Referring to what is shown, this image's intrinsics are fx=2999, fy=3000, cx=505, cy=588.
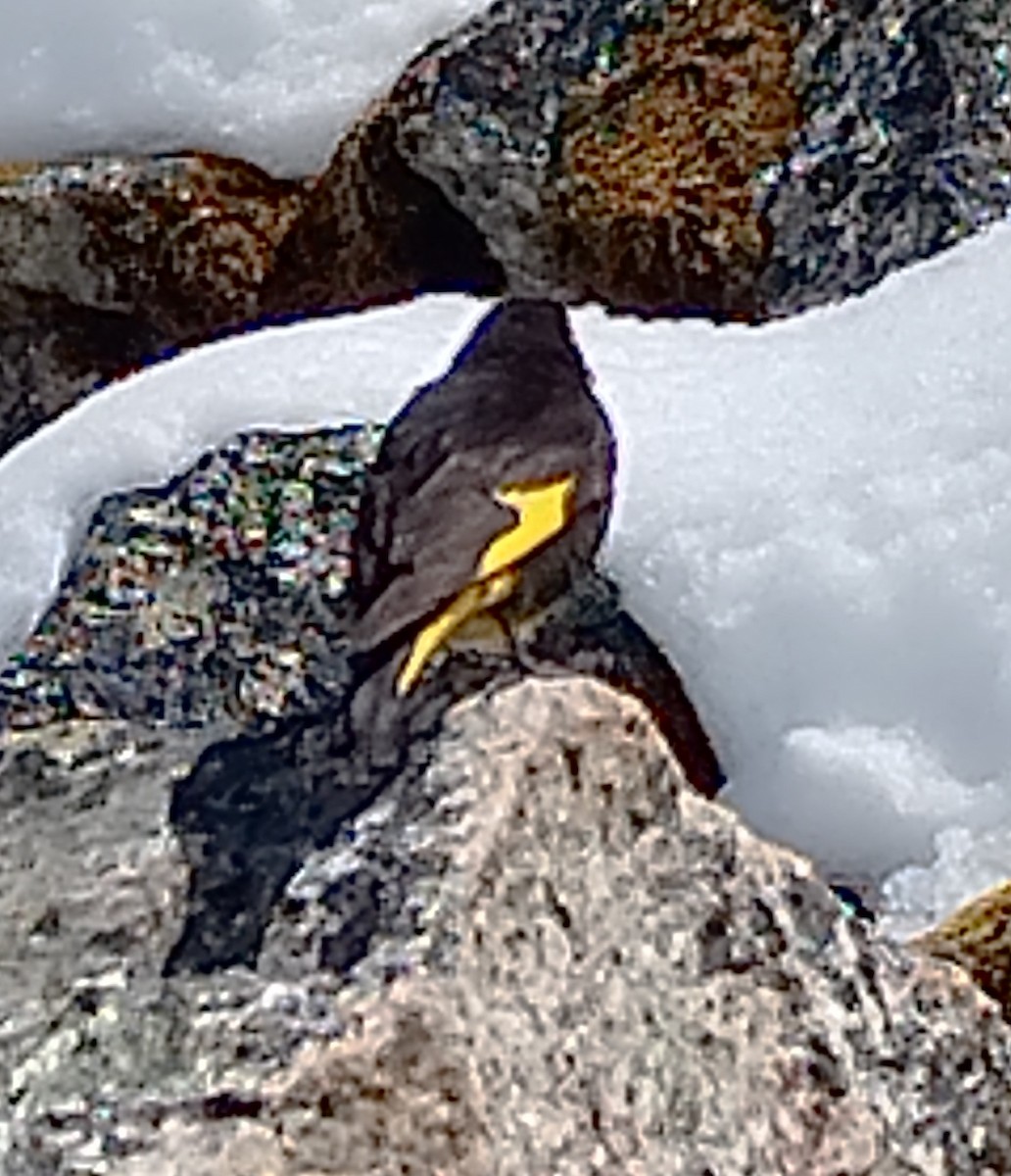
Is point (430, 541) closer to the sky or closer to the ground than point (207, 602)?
closer to the sky

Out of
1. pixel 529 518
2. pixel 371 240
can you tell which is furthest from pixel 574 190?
pixel 529 518

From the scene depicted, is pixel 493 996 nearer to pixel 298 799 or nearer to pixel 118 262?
pixel 298 799

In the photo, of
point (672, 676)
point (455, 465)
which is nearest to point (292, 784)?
point (455, 465)

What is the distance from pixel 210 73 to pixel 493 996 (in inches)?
194

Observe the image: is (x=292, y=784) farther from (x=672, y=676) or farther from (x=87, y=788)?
(x=672, y=676)

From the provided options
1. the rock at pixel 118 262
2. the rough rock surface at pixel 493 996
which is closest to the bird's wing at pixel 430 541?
the rough rock surface at pixel 493 996

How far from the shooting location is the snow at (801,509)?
5348 mm

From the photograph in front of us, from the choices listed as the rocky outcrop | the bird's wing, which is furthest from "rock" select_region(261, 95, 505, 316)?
the bird's wing

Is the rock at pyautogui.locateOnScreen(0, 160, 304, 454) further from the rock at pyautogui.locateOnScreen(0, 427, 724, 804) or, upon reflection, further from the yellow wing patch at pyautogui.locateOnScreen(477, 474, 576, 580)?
the yellow wing patch at pyautogui.locateOnScreen(477, 474, 576, 580)

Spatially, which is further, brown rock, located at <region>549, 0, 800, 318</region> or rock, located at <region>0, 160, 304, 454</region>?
rock, located at <region>0, 160, 304, 454</region>

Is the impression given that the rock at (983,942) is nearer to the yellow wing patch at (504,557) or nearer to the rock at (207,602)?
the yellow wing patch at (504,557)

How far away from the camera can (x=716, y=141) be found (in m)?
7.33

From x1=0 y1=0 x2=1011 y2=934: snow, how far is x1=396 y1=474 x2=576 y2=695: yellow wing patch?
76 cm

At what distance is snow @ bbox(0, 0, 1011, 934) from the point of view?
17.5ft
